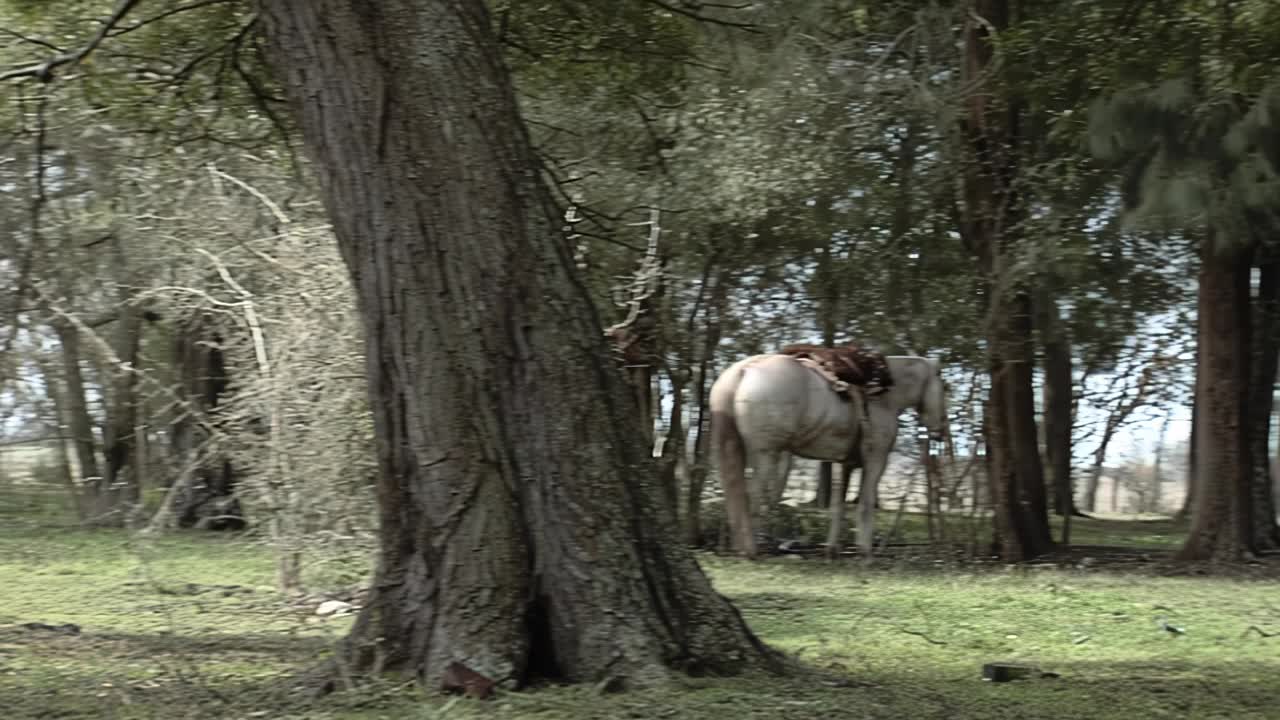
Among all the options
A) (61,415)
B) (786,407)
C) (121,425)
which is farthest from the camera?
(121,425)

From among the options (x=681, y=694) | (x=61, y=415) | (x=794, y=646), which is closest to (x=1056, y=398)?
(x=61, y=415)

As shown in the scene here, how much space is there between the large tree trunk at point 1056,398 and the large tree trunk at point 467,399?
8650 millimetres

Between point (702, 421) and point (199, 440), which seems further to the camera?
point (702, 421)

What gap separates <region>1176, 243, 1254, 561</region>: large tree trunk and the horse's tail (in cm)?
363

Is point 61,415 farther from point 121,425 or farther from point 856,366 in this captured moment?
point 856,366

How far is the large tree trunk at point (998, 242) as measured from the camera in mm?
12969

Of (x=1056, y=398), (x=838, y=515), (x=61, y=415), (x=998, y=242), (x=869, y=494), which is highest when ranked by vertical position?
(x=998, y=242)

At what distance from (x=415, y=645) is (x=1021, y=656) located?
3327mm

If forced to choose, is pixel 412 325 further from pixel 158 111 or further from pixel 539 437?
pixel 158 111

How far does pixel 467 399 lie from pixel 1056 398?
1319 centimetres

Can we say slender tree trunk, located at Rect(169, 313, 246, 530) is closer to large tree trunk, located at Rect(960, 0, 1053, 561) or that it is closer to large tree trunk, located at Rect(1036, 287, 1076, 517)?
large tree trunk, located at Rect(960, 0, 1053, 561)

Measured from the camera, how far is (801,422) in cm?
1373

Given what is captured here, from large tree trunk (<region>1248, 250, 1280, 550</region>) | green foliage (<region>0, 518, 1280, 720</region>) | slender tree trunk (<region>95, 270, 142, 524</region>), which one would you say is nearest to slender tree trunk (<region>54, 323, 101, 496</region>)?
slender tree trunk (<region>95, 270, 142, 524</region>)

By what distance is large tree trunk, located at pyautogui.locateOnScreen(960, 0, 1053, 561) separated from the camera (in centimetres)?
1297
